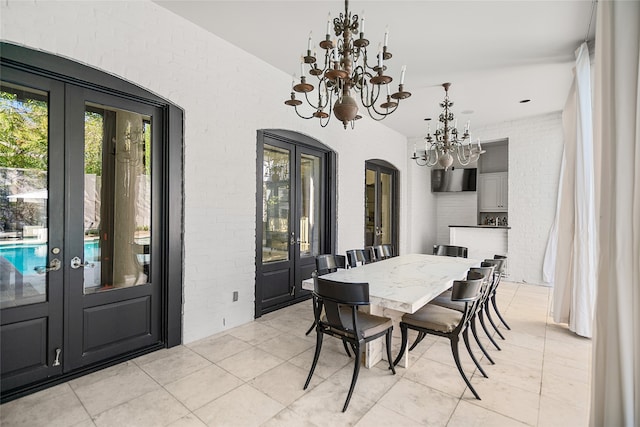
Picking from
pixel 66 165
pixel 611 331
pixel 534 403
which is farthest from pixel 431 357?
pixel 66 165

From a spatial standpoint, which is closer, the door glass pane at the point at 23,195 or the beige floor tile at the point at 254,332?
the door glass pane at the point at 23,195

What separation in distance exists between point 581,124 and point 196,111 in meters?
3.93

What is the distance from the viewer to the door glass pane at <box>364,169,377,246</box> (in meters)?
5.98

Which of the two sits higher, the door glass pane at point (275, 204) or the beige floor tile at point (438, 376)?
the door glass pane at point (275, 204)

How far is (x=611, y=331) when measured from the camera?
109 cm

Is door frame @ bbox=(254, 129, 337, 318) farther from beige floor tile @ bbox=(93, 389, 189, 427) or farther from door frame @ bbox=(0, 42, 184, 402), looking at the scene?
beige floor tile @ bbox=(93, 389, 189, 427)

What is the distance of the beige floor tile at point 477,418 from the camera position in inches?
73.0

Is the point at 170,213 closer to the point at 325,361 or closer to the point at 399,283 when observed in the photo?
the point at 325,361

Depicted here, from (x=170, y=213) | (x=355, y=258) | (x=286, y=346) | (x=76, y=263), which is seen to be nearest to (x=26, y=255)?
(x=76, y=263)

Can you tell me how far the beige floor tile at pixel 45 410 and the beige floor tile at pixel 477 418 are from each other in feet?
7.47

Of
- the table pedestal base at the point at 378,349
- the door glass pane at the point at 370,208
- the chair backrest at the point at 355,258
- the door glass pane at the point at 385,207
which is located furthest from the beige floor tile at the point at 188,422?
the door glass pane at the point at 385,207

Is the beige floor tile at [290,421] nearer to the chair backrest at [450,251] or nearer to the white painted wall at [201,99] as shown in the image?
the white painted wall at [201,99]

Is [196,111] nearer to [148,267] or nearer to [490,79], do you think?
[148,267]

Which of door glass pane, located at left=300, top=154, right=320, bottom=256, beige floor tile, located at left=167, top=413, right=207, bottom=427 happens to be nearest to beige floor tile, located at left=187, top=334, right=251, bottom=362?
beige floor tile, located at left=167, top=413, right=207, bottom=427
